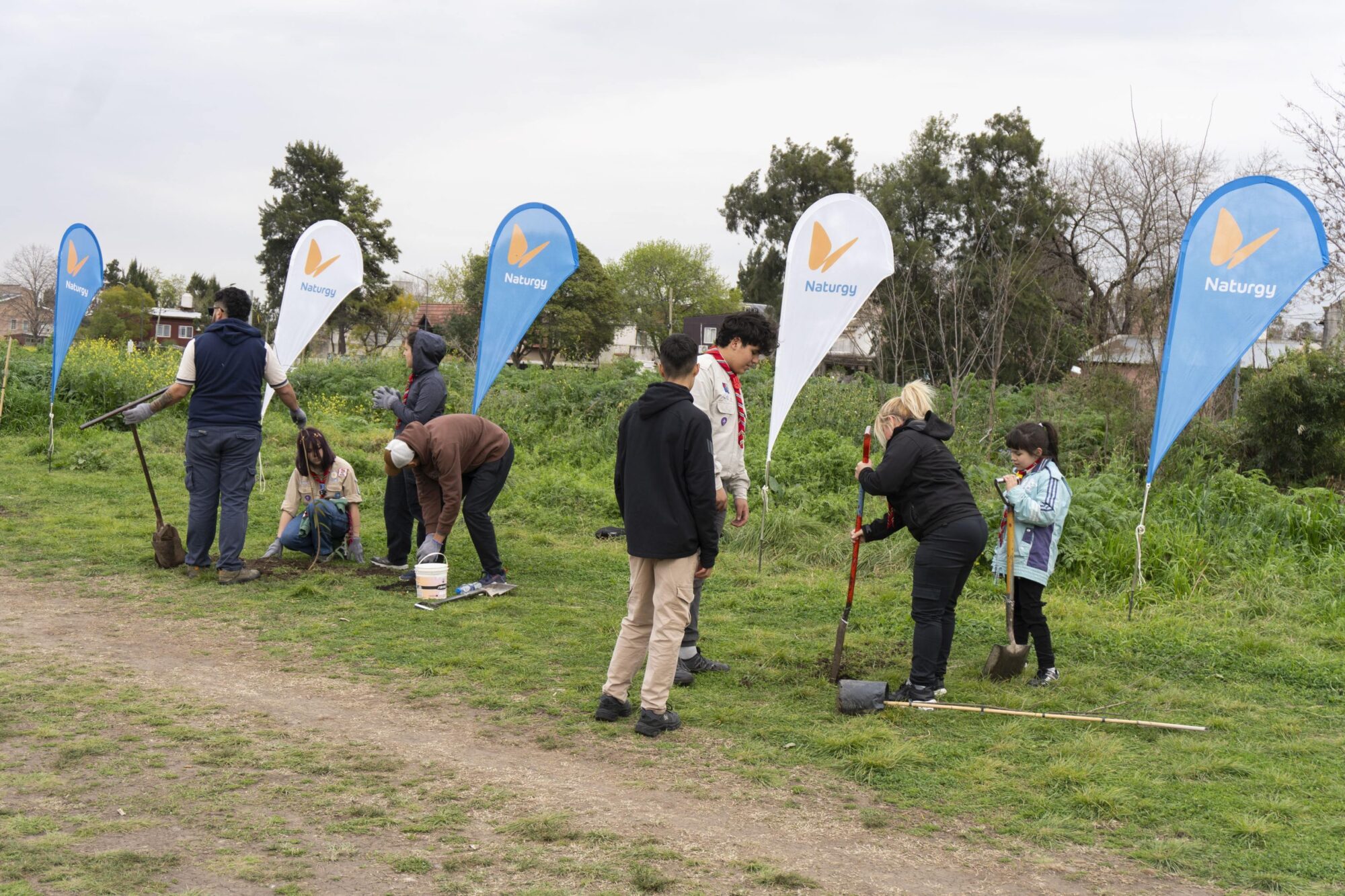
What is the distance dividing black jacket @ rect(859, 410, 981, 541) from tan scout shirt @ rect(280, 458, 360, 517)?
15.3ft

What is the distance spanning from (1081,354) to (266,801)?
14483 millimetres

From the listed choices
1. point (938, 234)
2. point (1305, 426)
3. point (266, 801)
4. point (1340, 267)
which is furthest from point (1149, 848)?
point (938, 234)

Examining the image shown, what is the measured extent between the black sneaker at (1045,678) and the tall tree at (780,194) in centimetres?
3524

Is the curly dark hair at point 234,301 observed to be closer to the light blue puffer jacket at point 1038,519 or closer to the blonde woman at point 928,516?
the blonde woman at point 928,516

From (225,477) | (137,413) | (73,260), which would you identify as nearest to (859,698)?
(225,477)

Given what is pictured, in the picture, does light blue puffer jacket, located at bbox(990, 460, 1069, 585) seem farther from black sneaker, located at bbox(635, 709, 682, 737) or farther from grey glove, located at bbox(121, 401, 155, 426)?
grey glove, located at bbox(121, 401, 155, 426)

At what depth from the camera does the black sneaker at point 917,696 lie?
16.5ft

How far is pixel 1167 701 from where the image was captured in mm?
A: 5289

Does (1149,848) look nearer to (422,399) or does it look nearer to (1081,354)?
(422,399)

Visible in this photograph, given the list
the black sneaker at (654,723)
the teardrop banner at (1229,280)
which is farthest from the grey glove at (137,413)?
the teardrop banner at (1229,280)

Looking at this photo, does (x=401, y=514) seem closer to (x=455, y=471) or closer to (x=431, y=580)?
(x=431, y=580)

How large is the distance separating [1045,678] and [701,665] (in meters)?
1.82

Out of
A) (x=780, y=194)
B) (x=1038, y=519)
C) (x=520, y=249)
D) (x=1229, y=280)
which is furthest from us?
(x=780, y=194)

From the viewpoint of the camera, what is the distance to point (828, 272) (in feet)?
25.2
